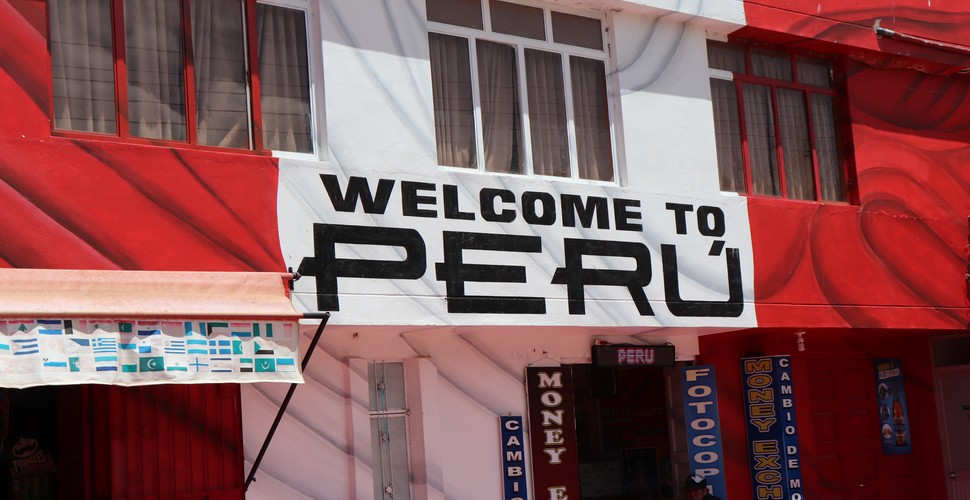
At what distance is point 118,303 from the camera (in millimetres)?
9492

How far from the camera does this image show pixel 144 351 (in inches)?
368

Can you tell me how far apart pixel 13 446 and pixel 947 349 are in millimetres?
12177

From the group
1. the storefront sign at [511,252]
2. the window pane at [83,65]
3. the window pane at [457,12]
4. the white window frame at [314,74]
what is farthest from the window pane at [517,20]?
the window pane at [83,65]

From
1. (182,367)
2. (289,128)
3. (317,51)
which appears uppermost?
(317,51)

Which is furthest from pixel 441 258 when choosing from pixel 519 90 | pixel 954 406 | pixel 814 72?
pixel 954 406

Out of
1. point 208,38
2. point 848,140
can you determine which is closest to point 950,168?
point 848,140

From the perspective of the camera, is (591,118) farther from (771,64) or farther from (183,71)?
(183,71)

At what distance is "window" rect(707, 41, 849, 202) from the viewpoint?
49.3ft

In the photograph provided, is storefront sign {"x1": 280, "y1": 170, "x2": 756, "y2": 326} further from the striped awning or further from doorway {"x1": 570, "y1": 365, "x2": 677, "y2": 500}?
doorway {"x1": 570, "y1": 365, "x2": 677, "y2": 500}

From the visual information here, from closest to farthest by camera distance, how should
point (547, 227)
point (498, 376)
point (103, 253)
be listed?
1. point (103, 253)
2. point (547, 227)
3. point (498, 376)

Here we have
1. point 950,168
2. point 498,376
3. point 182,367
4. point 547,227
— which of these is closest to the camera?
point 182,367

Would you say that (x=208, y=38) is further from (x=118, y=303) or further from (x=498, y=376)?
(x=498, y=376)

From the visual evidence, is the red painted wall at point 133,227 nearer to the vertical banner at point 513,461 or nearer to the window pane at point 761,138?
the vertical banner at point 513,461

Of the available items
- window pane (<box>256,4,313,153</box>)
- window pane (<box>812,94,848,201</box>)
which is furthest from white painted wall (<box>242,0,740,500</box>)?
window pane (<box>812,94,848,201</box>)
